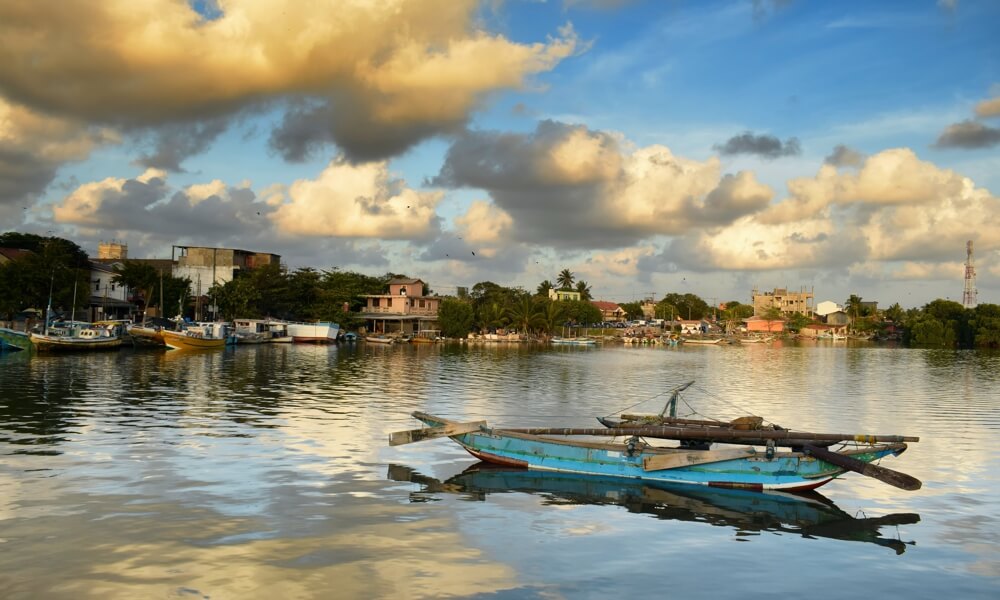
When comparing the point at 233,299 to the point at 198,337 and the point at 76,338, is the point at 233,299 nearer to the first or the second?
the point at 198,337

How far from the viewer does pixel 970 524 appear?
17.4 m

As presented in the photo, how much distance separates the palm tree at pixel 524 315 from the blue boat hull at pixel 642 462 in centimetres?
11391

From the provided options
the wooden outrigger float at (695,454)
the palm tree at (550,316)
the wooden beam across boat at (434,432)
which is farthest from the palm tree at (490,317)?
the wooden beam across boat at (434,432)

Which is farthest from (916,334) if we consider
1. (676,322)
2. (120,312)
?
(120,312)

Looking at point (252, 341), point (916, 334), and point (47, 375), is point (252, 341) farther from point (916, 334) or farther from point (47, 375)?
point (916, 334)

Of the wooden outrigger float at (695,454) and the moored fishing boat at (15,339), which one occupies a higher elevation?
the moored fishing boat at (15,339)

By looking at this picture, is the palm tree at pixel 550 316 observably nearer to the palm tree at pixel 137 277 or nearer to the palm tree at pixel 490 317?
the palm tree at pixel 490 317

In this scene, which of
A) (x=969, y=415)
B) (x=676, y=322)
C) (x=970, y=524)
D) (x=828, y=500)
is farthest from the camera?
(x=676, y=322)

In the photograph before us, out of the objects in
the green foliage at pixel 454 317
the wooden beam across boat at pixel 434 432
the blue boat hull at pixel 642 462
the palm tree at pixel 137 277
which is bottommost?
the blue boat hull at pixel 642 462

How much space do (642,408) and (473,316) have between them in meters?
90.9

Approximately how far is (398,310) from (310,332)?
865 inches

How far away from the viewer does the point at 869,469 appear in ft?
61.5

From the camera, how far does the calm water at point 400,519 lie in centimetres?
1297

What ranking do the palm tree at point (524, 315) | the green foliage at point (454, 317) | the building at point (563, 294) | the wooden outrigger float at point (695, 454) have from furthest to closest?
the building at point (563, 294), the palm tree at point (524, 315), the green foliage at point (454, 317), the wooden outrigger float at point (695, 454)
